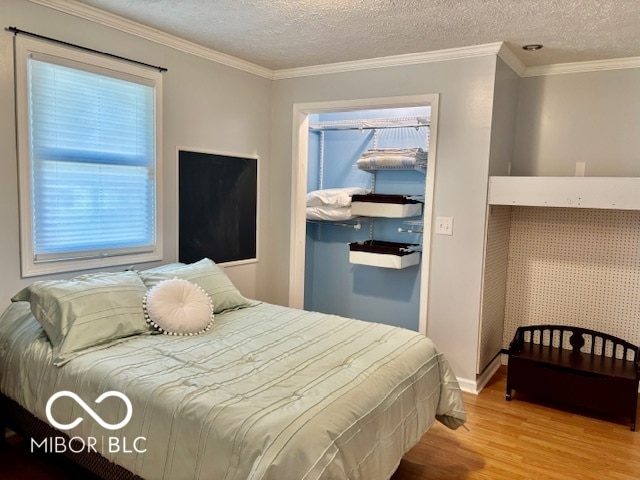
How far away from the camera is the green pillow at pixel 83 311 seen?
224 centimetres

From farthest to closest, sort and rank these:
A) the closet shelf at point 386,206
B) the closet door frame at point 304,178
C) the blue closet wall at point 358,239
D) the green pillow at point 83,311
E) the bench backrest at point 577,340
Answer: the blue closet wall at point 358,239, the closet shelf at point 386,206, the closet door frame at point 304,178, the bench backrest at point 577,340, the green pillow at point 83,311

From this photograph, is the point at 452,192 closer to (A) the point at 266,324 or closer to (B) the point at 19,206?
(A) the point at 266,324

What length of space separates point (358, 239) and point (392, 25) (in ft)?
7.30

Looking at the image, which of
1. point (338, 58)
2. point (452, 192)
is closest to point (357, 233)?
point (452, 192)

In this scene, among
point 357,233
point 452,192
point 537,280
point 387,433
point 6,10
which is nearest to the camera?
Answer: point 387,433

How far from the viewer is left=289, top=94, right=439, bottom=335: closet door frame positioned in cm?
353

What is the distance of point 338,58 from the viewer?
12.0ft

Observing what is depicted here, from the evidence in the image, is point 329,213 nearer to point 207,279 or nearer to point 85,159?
point 207,279

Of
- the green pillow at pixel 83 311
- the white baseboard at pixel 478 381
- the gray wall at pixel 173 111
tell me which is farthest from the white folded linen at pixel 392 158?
the green pillow at pixel 83 311

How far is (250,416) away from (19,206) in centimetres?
179

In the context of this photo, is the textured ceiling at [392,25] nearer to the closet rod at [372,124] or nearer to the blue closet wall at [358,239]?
the closet rod at [372,124]

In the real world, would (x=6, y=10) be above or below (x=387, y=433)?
above

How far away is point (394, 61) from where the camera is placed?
3.58m

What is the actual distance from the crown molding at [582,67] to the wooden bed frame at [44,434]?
374 cm
